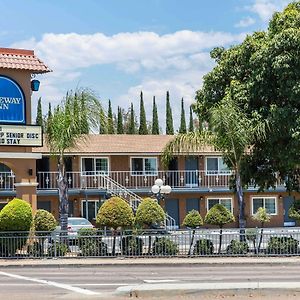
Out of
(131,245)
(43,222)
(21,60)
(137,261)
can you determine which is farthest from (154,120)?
(137,261)

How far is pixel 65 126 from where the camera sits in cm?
2786

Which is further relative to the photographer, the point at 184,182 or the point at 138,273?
the point at 184,182

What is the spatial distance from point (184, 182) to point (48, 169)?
9.07 meters

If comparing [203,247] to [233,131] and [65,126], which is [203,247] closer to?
[233,131]

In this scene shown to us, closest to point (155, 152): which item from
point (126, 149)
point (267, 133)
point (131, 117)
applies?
point (126, 149)

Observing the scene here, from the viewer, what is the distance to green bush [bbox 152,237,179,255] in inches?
1008

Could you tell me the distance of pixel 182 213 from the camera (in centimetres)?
4638

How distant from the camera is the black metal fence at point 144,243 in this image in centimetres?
2552

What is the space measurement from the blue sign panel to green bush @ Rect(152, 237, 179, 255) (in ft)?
25.6

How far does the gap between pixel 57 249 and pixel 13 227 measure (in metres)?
1.88

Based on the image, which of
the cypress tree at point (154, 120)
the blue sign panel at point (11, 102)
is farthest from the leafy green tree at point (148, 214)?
the cypress tree at point (154, 120)

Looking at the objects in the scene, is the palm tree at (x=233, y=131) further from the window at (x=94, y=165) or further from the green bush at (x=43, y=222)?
the window at (x=94, y=165)

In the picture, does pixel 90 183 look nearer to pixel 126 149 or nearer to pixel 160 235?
pixel 126 149

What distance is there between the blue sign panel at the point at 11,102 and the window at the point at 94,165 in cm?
1685
